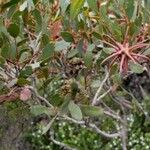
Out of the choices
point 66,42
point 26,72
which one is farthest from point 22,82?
point 66,42

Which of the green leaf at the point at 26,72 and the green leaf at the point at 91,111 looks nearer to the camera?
the green leaf at the point at 26,72

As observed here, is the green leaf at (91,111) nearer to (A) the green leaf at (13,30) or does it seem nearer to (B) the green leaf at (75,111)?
(B) the green leaf at (75,111)

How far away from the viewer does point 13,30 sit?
3.54 feet

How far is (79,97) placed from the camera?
1651 millimetres

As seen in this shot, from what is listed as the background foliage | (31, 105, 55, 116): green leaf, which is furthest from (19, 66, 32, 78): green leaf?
(31, 105, 55, 116): green leaf

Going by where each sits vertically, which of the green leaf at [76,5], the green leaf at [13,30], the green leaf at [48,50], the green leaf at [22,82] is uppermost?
the green leaf at [76,5]

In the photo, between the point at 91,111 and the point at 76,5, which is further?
the point at 91,111

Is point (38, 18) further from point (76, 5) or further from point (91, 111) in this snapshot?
point (91, 111)

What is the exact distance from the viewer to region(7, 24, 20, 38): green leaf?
42.0 inches

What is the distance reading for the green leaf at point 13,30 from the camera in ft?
3.50

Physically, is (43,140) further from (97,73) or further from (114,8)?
(114,8)

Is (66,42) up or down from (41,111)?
up

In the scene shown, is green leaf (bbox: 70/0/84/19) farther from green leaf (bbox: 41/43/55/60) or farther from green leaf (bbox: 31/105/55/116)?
green leaf (bbox: 31/105/55/116)

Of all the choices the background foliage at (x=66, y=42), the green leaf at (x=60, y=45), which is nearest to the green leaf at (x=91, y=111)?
the background foliage at (x=66, y=42)
